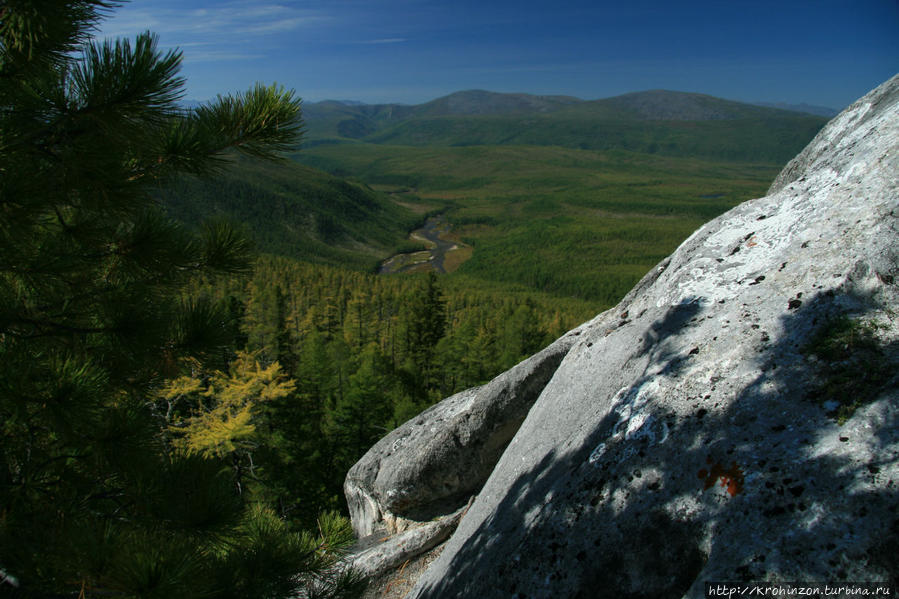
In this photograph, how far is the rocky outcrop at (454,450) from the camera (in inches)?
386

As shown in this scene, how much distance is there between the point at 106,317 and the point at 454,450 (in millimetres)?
7847

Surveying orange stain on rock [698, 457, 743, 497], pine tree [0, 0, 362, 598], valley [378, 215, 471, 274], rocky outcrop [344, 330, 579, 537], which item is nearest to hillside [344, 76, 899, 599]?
orange stain on rock [698, 457, 743, 497]

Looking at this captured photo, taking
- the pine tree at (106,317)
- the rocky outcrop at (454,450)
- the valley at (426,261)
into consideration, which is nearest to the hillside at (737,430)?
the rocky outcrop at (454,450)

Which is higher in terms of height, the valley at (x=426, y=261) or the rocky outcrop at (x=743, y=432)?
the rocky outcrop at (x=743, y=432)

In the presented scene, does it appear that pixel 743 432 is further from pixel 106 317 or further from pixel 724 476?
pixel 106 317

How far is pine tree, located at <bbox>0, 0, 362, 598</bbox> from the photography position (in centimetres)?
299

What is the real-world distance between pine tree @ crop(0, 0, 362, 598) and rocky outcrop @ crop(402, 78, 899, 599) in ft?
8.87

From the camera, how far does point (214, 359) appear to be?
4680 millimetres

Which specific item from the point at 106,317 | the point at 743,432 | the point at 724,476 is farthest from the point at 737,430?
the point at 106,317

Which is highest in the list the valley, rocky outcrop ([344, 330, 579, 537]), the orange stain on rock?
the orange stain on rock

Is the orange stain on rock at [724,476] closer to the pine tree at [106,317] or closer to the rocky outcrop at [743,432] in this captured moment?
the rocky outcrop at [743,432]

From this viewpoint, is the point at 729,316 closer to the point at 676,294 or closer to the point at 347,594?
the point at 676,294

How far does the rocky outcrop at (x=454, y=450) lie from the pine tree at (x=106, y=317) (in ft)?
18.8

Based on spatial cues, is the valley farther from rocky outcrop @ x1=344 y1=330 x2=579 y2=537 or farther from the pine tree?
the pine tree
